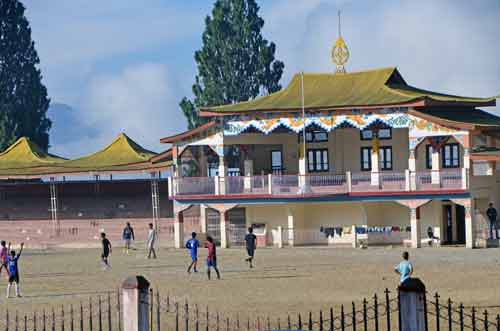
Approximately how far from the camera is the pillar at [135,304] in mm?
20688

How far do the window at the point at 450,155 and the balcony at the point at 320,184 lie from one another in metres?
2.36

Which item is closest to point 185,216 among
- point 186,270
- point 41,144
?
point 186,270

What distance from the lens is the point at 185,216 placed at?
61312mm

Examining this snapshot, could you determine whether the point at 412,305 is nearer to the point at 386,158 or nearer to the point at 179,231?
the point at 386,158

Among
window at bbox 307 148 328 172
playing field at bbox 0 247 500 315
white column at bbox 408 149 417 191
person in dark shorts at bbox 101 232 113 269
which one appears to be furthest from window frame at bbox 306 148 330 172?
→ person in dark shorts at bbox 101 232 113 269

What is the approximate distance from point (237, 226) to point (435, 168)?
9.96 m

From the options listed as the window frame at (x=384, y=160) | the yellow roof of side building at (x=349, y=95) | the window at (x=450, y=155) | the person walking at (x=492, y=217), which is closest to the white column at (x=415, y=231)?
the person walking at (x=492, y=217)

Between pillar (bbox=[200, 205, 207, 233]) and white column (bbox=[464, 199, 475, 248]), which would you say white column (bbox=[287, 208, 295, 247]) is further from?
white column (bbox=[464, 199, 475, 248])

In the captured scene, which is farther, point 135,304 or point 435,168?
point 435,168

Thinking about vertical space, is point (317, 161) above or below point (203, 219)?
above

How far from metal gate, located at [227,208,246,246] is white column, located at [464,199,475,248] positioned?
1062cm

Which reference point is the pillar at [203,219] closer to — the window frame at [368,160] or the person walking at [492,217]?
the window frame at [368,160]

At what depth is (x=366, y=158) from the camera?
2251 inches

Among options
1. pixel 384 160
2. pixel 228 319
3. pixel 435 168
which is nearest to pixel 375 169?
pixel 384 160
